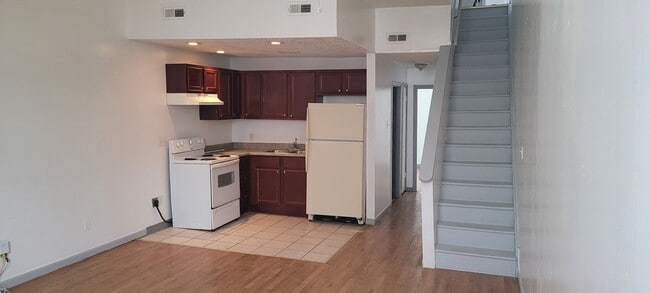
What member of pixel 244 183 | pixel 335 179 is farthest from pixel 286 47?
pixel 244 183

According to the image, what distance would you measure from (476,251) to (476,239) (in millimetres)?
125

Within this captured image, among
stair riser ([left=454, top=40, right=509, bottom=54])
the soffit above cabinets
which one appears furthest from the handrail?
the soffit above cabinets

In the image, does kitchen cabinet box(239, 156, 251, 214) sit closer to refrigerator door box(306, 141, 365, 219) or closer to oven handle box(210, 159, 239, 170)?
oven handle box(210, 159, 239, 170)

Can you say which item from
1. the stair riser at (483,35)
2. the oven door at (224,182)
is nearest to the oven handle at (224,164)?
the oven door at (224,182)

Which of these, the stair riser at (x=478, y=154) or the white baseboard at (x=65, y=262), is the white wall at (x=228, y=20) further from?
the white baseboard at (x=65, y=262)

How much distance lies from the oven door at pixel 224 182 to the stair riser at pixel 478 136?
2.89 m

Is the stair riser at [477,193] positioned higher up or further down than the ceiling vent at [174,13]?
further down

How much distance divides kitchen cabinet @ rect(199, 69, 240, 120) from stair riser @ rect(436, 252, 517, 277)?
12.7 ft

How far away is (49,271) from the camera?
4566mm

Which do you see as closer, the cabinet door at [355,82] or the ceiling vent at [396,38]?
the ceiling vent at [396,38]

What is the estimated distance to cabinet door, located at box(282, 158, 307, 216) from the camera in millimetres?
6949

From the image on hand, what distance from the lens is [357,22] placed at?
564 cm

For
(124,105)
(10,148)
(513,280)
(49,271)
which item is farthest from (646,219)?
(124,105)

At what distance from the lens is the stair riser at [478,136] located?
531cm
